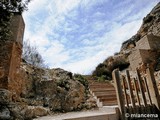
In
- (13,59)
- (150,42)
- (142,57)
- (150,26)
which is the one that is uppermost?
(150,26)

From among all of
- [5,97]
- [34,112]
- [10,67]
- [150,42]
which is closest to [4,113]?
[5,97]

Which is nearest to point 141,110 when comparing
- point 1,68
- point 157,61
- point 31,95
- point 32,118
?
point 32,118

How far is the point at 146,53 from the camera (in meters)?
6.73

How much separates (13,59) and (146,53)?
5.67 m

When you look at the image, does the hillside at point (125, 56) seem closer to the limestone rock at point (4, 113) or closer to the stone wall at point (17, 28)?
the stone wall at point (17, 28)

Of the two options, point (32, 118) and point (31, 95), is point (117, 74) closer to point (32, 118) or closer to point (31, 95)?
point (32, 118)

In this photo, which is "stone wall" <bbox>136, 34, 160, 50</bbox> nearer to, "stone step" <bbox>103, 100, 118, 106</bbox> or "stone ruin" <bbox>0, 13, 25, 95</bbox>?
"stone step" <bbox>103, 100, 118, 106</bbox>

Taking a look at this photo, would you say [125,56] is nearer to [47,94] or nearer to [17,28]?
[47,94]

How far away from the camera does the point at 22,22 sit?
4824mm

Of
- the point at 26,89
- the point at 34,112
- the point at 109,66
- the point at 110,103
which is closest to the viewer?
the point at 34,112

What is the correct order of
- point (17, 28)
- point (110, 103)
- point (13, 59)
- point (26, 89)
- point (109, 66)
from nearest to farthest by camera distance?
point (13, 59) → point (17, 28) → point (26, 89) → point (110, 103) → point (109, 66)

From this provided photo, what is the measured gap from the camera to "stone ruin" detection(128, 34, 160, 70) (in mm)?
6461

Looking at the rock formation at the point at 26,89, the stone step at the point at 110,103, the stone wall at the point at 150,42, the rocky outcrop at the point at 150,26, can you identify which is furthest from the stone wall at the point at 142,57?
the rocky outcrop at the point at 150,26

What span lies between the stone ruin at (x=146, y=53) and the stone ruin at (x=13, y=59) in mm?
4973
